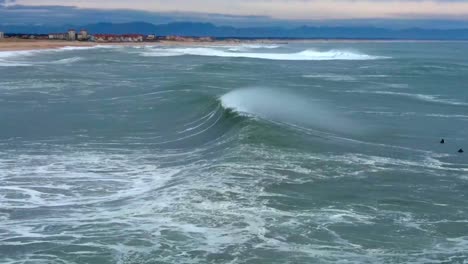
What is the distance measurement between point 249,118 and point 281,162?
6.02 metres

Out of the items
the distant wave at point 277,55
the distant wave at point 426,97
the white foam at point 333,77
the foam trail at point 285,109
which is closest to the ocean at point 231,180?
the foam trail at point 285,109

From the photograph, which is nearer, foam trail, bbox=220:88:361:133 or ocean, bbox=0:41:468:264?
ocean, bbox=0:41:468:264

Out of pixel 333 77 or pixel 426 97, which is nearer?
pixel 426 97

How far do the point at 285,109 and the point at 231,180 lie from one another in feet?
40.3

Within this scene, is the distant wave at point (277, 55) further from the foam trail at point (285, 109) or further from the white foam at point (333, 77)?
the foam trail at point (285, 109)

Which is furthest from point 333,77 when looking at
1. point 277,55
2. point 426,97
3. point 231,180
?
point 277,55

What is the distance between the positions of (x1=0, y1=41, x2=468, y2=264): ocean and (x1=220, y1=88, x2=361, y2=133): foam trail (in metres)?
→ 0.09

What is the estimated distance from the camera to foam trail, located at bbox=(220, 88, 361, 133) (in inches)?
944

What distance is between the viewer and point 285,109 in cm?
2784

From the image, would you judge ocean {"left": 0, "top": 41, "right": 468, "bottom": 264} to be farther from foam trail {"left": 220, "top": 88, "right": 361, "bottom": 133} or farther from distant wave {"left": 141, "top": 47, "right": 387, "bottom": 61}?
distant wave {"left": 141, "top": 47, "right": 387, "bottom": 61}

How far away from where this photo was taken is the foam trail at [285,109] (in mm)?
23984

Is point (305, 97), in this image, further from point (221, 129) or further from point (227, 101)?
point (221, 129)

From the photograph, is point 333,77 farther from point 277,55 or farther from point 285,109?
point 277,55

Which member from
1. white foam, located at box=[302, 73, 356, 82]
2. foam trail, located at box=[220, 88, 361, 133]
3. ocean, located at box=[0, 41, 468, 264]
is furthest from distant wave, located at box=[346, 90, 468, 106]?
white foam, located at box=[302, 73, 356, 82]
